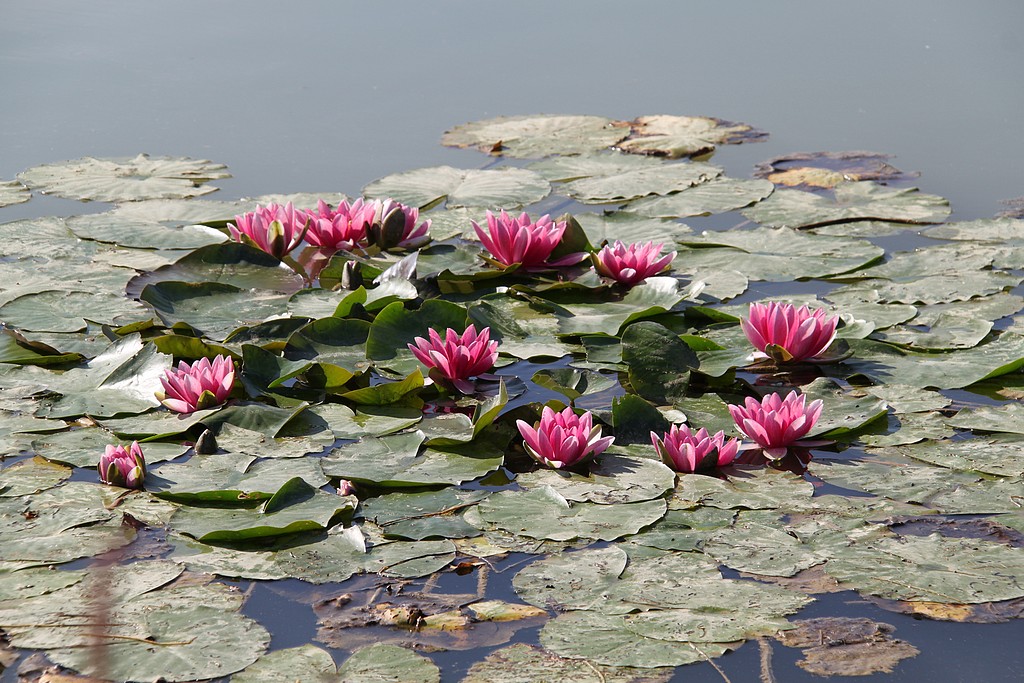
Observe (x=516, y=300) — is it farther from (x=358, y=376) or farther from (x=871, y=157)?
(x=871, y=157)

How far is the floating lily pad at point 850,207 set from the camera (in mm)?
4043

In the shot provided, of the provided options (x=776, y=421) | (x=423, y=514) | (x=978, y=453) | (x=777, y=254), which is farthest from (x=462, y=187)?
(x=978, y=453)

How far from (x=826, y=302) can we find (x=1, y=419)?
2460mm

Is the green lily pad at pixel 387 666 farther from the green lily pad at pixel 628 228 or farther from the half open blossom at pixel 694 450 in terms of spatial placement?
the green lily pad at pixel 628 228

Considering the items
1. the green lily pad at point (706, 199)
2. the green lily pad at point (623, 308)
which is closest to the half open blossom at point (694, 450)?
the green lily pad at point (623, 308)

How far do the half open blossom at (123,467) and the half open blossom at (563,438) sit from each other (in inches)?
34.3

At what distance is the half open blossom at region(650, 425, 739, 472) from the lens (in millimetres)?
2408

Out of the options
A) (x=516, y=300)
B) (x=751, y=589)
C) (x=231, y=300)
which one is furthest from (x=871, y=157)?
(x=751, y=589)

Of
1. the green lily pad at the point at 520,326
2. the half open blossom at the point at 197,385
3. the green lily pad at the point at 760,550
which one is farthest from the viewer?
the green lily pad at the point at 520,326

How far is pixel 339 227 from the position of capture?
370cm

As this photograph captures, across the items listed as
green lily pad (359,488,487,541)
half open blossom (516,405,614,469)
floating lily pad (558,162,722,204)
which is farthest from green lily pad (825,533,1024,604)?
floating lily pad (558,162,722,204)

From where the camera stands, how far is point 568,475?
2.41 metres

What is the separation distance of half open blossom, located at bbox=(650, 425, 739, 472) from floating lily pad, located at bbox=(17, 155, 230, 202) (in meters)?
2.78

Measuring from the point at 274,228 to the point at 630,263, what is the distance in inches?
48.0
